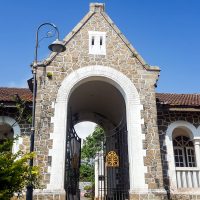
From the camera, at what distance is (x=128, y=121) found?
11.3 metres

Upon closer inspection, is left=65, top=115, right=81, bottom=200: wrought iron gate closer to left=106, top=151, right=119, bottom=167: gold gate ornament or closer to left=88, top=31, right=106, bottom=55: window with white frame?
left=106, top=151, right=119, bottom=167: gold gate ornament

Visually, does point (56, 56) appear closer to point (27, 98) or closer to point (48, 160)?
point (27, 98)

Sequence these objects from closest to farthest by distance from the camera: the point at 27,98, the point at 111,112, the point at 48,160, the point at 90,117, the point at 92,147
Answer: the point at 48,160, the point at 27,98, the point at 111,112, the point at 90,117, the point at 92,147

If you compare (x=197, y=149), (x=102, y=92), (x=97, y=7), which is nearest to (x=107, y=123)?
(x=102, y=92)

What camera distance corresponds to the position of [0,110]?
1195cm

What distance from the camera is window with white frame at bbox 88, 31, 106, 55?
12.3 meters

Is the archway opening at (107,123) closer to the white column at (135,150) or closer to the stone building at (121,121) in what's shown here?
the stone building at (121,121)

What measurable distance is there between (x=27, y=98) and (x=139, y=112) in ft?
15.5

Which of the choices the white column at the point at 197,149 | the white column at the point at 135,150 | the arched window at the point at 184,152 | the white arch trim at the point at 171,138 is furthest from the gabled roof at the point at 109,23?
the arched window at the point at 184,152

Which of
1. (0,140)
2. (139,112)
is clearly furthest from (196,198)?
(0,140)

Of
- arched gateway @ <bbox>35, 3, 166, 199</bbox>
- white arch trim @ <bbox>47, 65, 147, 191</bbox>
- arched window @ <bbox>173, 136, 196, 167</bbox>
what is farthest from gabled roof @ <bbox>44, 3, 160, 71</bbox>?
arched window @ <bbox>173, 136, 196, 167</bbox>

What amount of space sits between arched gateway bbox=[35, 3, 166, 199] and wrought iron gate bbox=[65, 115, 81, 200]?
0.04 meters

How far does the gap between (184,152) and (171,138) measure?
1.52m

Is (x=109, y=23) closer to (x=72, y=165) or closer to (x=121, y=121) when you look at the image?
(x=121, y=121)
